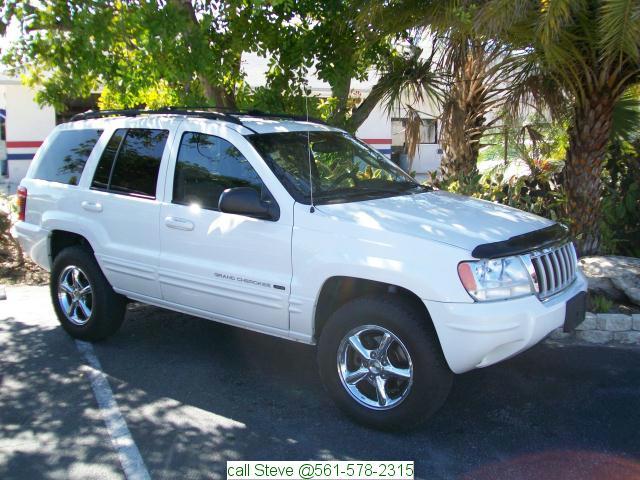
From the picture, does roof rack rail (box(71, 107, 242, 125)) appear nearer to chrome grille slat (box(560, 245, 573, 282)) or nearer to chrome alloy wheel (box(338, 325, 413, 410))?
chrome alloy wheel (box(338, 325, 413, 410))

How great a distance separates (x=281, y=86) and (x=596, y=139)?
355cm

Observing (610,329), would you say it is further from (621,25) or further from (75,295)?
(75,295)

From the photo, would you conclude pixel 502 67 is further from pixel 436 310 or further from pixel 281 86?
pixel 436 310

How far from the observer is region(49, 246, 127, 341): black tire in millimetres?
5766

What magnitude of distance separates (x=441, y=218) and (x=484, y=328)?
0.86m

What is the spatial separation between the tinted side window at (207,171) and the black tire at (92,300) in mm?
1174

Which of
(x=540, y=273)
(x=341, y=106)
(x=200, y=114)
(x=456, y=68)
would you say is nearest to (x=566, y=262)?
(x=540, y=273)

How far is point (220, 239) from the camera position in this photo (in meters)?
4.80

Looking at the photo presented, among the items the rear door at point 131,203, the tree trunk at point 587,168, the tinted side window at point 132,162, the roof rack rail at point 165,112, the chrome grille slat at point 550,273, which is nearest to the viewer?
the chrome grille slat at point 550,273

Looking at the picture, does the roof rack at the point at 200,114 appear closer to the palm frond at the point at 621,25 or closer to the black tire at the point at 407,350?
the black tire at the point at 407,350

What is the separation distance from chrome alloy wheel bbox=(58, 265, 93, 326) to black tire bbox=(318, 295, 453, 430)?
2566 millimetres

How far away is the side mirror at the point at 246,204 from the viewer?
14.7ft

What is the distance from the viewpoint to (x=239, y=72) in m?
8.47

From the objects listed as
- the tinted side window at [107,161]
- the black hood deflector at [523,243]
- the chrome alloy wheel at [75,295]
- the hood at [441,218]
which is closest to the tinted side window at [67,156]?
the tinted side window at [107,161]
